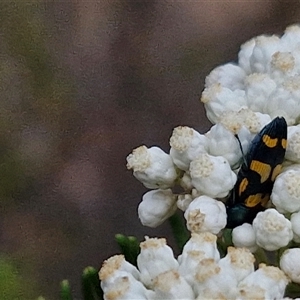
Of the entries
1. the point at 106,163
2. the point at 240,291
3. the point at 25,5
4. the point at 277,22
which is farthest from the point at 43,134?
the point at 240,291

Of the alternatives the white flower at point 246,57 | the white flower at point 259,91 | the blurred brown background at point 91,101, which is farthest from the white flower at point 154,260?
the blurred brown background at point 91,101

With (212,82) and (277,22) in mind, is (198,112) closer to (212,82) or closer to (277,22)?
(277,22)

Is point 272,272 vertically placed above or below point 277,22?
below

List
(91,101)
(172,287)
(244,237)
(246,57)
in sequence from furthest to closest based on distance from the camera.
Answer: (91,101), (246,57), (244,237), (172,287)

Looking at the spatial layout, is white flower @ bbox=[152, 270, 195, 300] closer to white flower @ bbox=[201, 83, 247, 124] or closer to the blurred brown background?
white flower @ bbox=[201, 83, 247, 124]

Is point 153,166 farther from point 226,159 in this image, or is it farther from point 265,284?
point 265,284

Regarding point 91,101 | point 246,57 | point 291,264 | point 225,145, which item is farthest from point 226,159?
point 91,101
